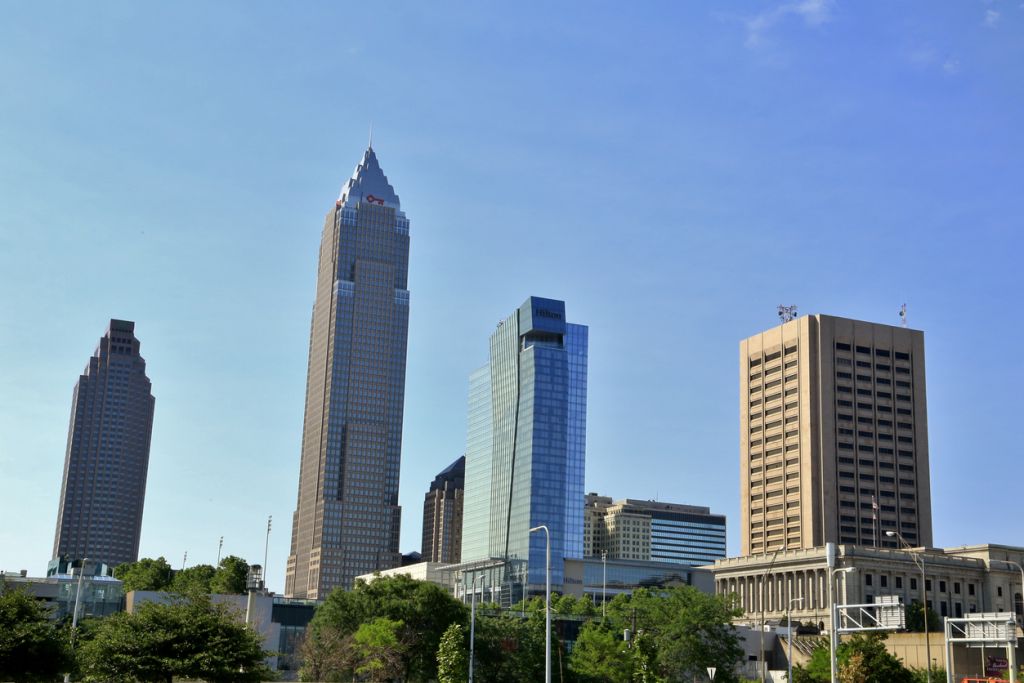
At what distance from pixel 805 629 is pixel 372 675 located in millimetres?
75381

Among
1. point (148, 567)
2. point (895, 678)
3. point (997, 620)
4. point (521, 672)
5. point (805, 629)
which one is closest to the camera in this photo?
point (997, 620)

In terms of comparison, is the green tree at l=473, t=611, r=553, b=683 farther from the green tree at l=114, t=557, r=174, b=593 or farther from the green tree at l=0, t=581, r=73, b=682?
the green tree at l=114, t=557, r=174, b=593

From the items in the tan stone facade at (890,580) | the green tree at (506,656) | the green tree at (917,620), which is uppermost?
the tan stone facade at (890,580)

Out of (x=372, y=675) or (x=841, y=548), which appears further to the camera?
(x=841, y=548)

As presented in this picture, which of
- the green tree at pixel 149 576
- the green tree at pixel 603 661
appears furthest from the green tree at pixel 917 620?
the green tree at pixel 149 576

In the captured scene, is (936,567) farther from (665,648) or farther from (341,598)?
(341,598)

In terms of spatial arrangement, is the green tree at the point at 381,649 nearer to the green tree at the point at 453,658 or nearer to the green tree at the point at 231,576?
the green tree at the point at 453,658

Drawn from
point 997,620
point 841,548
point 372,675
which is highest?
point 841,548

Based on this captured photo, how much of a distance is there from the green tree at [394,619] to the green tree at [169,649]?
159 ft

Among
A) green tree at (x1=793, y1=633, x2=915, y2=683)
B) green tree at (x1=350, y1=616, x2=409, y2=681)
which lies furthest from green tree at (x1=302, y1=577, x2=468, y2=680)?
green tree at (x1=793, y1=633, x2=915, y2=683)

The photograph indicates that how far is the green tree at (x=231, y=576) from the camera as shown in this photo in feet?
523

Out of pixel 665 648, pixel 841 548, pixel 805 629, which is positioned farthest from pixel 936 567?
→ pixel 665 648

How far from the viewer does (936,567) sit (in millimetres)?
183375

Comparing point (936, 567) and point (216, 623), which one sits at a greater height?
point (936, 567)
